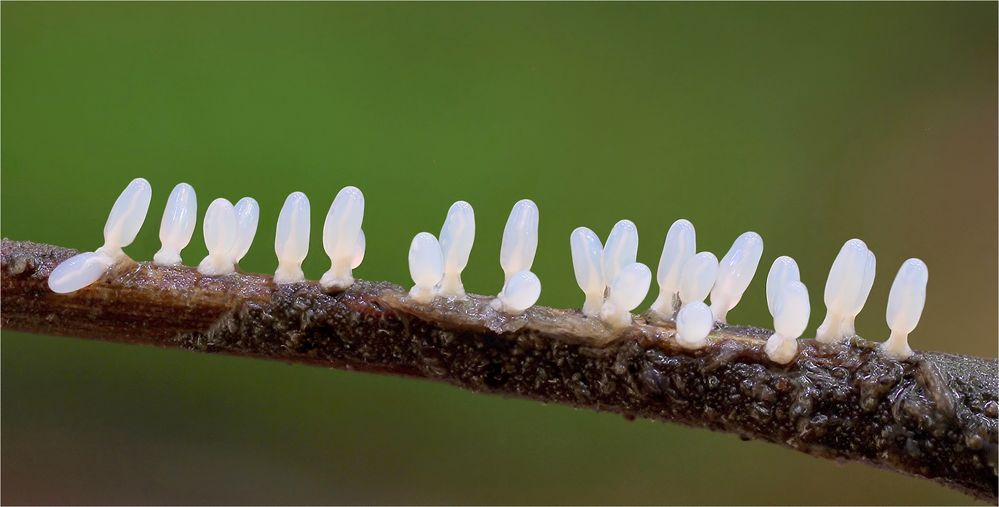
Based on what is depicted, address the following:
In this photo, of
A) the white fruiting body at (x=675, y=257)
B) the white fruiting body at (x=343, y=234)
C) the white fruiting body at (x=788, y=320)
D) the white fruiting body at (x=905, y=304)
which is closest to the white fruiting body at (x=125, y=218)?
the white fruiting body at (x=343, y=234)

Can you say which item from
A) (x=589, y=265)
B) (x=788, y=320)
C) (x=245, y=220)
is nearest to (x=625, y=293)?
(x=589, y=265)

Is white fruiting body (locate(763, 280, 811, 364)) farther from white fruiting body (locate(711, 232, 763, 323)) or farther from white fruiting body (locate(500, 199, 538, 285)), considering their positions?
white fruiting body (locate(500, 199, 538, 285))

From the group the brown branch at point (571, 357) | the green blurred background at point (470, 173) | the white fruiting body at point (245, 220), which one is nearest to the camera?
the brown branch at point (571, 357)

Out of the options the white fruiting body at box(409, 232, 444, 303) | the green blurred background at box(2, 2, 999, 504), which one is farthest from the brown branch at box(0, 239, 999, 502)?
the green blurred background at box(2, 2, 999, 504)

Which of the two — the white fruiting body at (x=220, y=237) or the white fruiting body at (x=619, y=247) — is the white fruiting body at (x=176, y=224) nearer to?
the white fruiting body at (x=220, y=237)

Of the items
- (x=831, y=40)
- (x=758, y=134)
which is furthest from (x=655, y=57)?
(x=831, y=40)

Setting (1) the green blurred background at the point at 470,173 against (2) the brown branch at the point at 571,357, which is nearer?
(2) the brown branch at the point at 571,357

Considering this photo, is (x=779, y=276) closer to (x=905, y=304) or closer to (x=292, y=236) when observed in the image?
(x=905, y=304)
